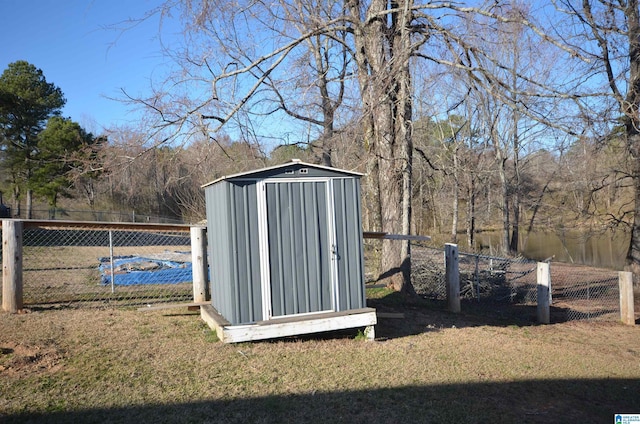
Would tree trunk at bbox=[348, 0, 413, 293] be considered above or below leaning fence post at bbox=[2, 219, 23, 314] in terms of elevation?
above

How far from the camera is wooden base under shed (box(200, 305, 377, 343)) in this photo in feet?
19.3

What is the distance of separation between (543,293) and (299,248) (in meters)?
5.52

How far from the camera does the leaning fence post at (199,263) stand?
7.52 meters

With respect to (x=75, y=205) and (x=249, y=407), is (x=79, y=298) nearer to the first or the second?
(x=249, y=407)

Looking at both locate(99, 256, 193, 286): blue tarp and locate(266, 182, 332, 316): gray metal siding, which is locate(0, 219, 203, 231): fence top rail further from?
locate(266, 182, 332, 316): gray metal siding

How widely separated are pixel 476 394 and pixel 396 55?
20.4ft

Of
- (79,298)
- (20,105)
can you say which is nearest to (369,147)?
(79,298)

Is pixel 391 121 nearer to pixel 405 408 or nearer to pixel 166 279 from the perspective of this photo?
pixel 166 279

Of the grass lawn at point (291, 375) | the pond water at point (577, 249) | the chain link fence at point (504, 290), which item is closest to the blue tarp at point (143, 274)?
the grass lawn at point (291, 375)

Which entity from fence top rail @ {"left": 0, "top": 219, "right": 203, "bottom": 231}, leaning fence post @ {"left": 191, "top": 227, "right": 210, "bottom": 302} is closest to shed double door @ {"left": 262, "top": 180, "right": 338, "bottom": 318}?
leaning fence post @ {"left": 191, "top": 227, "right": 210, "bottom": 302}

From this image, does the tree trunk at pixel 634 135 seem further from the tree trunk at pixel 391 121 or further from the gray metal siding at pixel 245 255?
the gray metal siding at pixel 245 255

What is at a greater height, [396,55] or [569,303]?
[396,55]

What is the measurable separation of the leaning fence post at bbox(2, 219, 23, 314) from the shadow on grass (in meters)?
3.30

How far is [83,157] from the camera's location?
896 centimetres
